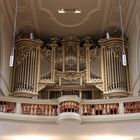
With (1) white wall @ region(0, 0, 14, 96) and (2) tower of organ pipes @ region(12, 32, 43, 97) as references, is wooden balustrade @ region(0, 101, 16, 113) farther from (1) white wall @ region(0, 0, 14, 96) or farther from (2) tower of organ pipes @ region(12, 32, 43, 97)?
(2) tower of organ pipes @ region(12, 32, 43, 97)

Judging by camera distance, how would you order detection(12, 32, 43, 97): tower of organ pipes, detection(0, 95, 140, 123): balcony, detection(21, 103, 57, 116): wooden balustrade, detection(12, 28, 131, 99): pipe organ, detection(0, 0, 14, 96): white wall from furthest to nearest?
detection(12, 28, 131, 99): pipe organ
detection(12, 32, 43, 97): tower of organ pipes
detection(0, 0, 14, 96): white wall
detection(21, 103, 57, 116): wooden balustrade
detection(0, 95, 140, 123): balcony

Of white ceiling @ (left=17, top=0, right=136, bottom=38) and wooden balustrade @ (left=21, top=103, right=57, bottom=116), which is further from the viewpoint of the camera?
white ceiling @ (left=17, top=0, right=136, bottom=38)

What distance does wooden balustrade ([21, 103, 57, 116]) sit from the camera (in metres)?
9.41

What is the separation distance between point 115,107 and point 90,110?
697 millimetres

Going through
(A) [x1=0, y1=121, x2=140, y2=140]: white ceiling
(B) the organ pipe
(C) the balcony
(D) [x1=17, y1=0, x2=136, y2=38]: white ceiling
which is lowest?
(A) [x1=0, y1=121, x2=140, y2=140]: white ceiling

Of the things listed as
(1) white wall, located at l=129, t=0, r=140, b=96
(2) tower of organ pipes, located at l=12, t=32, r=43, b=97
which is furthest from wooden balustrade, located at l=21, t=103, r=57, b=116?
(1) white wall, located at l=129, t=0, r=140, b=96

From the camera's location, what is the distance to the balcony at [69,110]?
9.07 metres

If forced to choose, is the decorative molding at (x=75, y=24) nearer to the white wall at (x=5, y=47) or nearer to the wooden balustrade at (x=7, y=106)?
the white wall at (x=5, y=47)

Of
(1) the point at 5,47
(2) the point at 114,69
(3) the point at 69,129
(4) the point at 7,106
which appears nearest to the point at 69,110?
(3) the point at 69,129

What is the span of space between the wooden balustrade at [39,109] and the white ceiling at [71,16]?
157 inches

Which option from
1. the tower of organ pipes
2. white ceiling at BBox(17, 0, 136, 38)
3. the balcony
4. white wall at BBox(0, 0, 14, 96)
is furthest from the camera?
the tower of organ pipes

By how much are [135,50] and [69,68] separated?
8.38ft

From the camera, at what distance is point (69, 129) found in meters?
9.38

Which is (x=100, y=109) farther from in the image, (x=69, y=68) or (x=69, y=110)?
(x=69, y=68)
